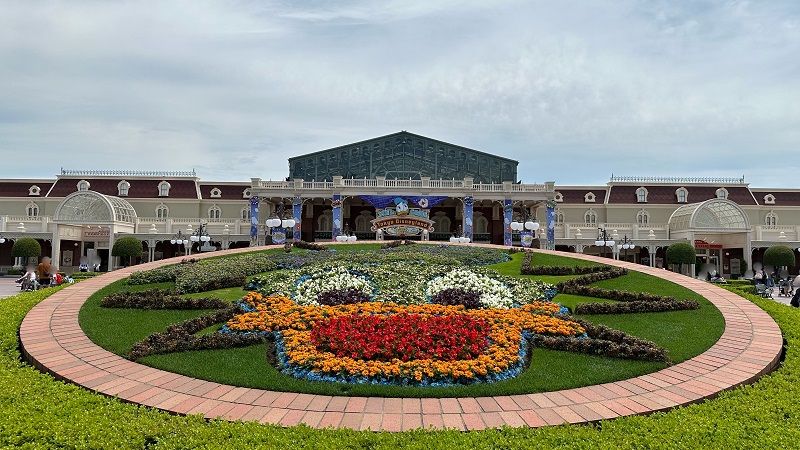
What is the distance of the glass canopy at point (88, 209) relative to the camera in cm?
3803

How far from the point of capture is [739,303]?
1015 centimetres

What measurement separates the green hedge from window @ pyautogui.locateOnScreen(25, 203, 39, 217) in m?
50.8

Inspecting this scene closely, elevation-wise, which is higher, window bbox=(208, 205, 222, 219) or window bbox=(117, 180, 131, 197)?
window bbox=(117, 180, 131, 197)

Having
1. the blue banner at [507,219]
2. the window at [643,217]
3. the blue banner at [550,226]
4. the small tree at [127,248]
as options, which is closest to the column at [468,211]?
the blue banner at [507,219]

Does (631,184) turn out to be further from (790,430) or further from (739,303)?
(790,430)

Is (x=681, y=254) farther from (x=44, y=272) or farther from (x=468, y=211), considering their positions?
(x=44, y=272)

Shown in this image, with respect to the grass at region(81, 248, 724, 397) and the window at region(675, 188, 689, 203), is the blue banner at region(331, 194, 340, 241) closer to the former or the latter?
the grass at region(81, 248, 724, 397)

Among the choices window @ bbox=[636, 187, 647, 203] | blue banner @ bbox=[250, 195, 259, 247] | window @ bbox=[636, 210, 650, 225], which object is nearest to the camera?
blue banner @ bbox=[250, 195, 259, 247]

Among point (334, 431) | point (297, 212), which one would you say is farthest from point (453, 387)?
point (297, 212)

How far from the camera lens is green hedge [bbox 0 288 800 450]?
13.5ft

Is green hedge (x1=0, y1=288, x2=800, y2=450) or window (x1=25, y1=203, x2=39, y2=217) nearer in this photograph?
green hedge (x1=0, y1=288, x2=800, y2=450)

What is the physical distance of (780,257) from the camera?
35938 mm

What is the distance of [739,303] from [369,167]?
3481cm

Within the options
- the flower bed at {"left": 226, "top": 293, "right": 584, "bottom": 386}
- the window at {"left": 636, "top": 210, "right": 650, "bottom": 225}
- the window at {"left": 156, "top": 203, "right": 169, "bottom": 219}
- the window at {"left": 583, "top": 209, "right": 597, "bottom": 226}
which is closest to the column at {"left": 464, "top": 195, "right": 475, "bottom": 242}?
the window at {"left": 583, "top": 209, "right": 597, "bottom": 226}
